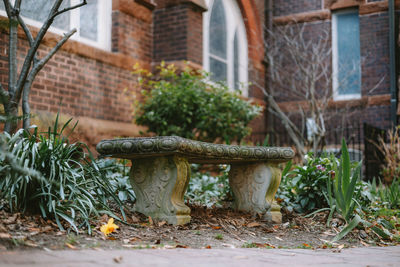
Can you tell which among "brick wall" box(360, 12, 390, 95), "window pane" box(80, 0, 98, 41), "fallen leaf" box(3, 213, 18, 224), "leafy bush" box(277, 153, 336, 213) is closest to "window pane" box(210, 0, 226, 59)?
"brick wall" box(360, 12, 390, 95)

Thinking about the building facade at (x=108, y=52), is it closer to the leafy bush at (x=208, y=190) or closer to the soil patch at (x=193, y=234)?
the leafy bush at (x=208, y=190)

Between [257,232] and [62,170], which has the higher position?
[62,170]

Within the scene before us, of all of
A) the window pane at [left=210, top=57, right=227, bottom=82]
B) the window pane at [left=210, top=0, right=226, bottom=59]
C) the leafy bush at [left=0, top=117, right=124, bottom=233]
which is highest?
the window pane at [left=210, top=0, right=226, bottom=59]

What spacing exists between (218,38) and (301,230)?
315 inches

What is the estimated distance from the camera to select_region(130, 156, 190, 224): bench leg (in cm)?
430

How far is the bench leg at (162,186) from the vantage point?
14.1 ft

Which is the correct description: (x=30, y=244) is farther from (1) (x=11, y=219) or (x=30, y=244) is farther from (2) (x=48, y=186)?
(2) (x=48, y=186)

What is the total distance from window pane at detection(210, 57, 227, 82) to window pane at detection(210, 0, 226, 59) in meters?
0.20

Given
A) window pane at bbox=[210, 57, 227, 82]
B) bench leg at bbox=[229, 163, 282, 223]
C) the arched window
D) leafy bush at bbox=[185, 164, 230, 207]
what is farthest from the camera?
window pane at bbox=[210, 57, 227, 82]

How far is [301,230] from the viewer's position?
488cm

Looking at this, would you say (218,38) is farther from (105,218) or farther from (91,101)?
(105,218)

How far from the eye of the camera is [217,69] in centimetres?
1205

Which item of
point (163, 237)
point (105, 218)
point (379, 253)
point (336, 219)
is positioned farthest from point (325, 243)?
point (105, 218)

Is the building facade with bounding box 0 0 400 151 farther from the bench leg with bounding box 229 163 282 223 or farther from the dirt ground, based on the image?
the bench leg with bounding box 229 163 282 223
